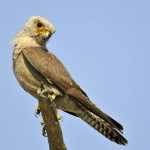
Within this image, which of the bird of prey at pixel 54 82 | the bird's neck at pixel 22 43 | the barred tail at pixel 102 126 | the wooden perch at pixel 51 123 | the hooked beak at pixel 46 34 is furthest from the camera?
the hooked beak at pixel 46 34

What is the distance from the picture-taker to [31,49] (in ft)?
32.7

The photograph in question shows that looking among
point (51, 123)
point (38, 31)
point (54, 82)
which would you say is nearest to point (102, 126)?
point (54, 82)

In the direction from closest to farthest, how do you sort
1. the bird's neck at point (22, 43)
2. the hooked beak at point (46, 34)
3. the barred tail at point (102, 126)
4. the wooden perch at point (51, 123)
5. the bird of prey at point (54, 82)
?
the wooden perch at point (51, 123), the barred tail at point (102, 126), the bird of prey at point (54, 82), the bird's neck at point (22, 43), the hooked beak at point (46, 34)

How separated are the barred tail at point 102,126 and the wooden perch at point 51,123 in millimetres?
1400

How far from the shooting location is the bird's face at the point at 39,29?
10492mm

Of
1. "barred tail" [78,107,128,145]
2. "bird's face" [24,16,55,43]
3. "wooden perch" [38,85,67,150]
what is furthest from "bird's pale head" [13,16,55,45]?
"wooden perch" [38,85,67,150]

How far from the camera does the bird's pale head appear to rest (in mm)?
10492

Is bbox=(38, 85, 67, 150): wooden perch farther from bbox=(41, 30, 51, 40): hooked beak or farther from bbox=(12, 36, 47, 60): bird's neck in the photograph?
bbox=(41, 30, 51, 40): hooked beak

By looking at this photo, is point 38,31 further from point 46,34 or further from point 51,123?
point 51,123

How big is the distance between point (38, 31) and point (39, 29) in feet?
0.19

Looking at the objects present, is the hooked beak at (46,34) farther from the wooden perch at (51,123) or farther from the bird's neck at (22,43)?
the wooden perch at (51,123)

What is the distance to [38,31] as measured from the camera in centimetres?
1061

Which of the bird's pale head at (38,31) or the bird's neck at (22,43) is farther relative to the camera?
the bird's pale head at (38,31)

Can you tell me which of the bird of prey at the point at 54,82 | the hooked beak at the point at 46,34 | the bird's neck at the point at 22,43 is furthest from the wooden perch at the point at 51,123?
the hooked beak at the point at 46,34
